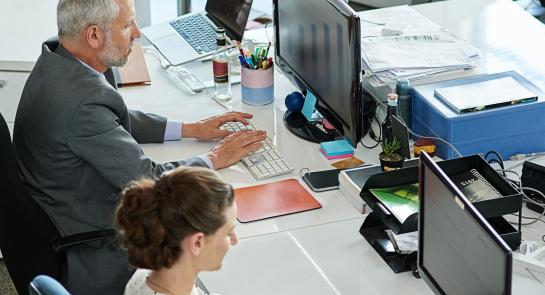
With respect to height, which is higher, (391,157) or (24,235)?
(391,157)

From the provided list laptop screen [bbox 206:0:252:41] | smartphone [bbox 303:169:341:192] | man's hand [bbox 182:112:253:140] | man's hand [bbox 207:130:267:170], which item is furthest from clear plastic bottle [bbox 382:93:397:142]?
laptop screen [bbox 206:0:252:41]

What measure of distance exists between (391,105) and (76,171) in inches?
36.1

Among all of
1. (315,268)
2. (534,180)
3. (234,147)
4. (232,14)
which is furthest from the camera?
(232,14)

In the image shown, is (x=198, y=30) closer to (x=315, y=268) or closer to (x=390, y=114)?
(x=390, y=114)

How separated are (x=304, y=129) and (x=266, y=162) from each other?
10.0 inches

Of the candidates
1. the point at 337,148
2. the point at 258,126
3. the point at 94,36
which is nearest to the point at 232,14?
the point at 258,126

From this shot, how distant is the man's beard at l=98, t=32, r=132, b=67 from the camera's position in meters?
2.71

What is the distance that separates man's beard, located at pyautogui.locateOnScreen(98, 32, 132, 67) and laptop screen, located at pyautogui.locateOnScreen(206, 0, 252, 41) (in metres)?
0.84

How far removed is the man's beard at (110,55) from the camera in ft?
8.89

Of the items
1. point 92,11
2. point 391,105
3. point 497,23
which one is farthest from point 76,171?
point 497,23

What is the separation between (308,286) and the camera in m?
2.33

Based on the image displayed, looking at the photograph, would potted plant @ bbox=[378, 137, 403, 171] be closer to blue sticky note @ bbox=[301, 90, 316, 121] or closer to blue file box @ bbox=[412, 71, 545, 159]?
blue file box @ bbox=[412, 71, 545, 159]

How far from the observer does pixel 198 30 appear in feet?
12.3

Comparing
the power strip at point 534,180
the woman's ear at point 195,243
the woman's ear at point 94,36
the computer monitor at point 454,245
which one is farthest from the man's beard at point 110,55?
the power strip at point 534,180
